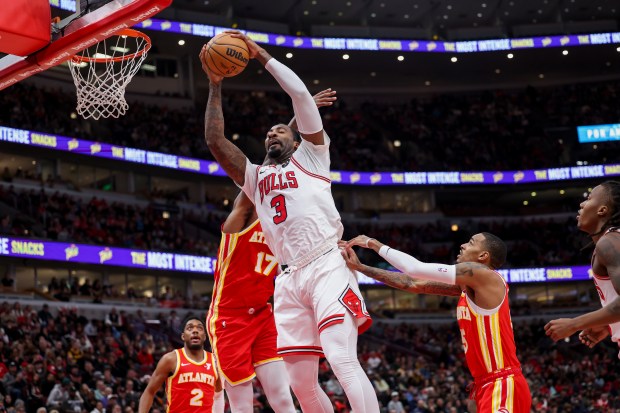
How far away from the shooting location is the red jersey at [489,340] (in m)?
5.61

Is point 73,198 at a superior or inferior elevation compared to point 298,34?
inferior

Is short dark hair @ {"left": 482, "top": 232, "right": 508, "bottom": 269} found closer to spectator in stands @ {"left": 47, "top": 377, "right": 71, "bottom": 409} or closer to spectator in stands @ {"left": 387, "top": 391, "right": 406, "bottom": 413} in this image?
spectator in stands @ {"left": 47, "top": 377, "right": 71, "bottom": 409}

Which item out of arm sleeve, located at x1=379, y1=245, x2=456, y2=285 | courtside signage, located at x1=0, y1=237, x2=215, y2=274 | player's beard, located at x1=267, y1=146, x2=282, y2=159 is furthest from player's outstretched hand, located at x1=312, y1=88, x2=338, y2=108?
courtside signage, located at x1=0, y1=237, x2=215, y2=274

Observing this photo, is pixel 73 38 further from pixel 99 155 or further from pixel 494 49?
pixel 494 49

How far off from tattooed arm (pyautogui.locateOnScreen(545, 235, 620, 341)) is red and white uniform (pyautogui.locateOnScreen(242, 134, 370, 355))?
134 cm

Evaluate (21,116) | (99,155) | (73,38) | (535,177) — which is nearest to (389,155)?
(535,177)

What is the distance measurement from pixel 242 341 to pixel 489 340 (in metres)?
2.00

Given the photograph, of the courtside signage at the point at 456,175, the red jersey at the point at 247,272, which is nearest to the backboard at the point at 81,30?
the red jersey at the point at 247,272

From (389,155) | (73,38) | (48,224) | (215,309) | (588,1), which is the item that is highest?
(588,1)

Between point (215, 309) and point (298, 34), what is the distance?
3048 cm

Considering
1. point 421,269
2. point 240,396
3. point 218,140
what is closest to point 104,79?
point 218,140

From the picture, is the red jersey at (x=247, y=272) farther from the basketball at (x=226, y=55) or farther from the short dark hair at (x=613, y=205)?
the short dark hair at (x=613, y=205)

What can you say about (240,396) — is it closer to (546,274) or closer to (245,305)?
(245,305)

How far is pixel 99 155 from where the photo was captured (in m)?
28.5
